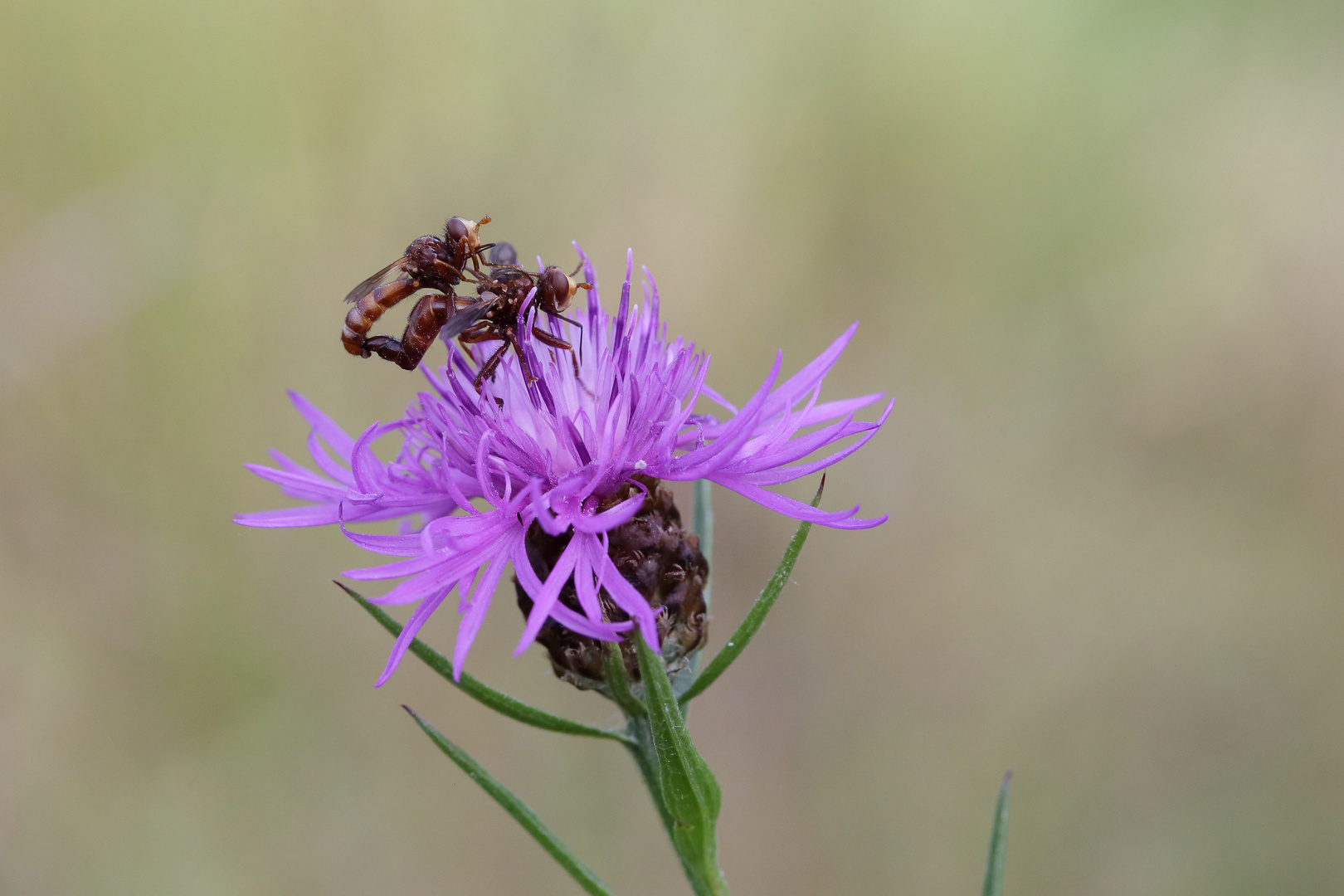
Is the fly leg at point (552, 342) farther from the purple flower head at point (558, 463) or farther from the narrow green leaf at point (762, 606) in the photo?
the narrow green leaf at point (762, 606)

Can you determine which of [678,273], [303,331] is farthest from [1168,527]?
[303,331]

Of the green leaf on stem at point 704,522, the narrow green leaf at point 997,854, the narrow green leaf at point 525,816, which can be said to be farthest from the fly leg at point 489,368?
the narrow green leaf at point 997,854

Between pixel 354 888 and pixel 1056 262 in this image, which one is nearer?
pixel 354 888

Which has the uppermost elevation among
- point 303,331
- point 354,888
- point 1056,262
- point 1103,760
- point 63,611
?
point 1056,262

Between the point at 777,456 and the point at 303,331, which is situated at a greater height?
the point at 303,331

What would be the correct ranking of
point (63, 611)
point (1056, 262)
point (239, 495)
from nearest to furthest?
point (63, 611) → point (239, 495) → point (1056, 262)

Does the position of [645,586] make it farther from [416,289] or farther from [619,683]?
[416,289]

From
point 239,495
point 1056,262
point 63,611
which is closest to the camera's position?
point 63,611

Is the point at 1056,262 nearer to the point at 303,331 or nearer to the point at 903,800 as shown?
the point at 903,800
